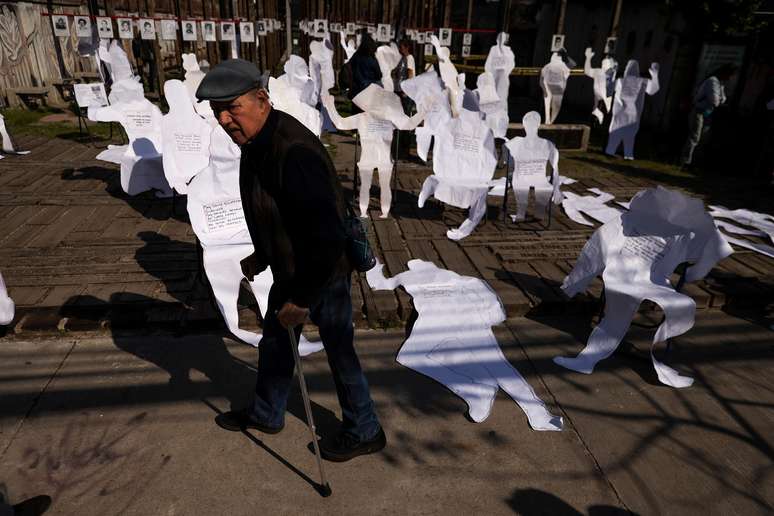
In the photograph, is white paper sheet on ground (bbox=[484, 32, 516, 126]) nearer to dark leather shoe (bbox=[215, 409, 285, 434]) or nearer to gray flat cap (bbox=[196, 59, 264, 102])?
dark leather shoe (bbox=[215, 409, 285, 434])

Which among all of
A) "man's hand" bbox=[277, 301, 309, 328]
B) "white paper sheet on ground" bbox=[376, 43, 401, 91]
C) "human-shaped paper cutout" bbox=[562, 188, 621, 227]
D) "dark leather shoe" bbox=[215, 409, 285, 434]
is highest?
"white paper sheet on ground" bbox=[376, 43, 401, 91]

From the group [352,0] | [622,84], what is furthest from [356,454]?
[352,0]

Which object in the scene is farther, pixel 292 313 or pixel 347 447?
pixel 347 447

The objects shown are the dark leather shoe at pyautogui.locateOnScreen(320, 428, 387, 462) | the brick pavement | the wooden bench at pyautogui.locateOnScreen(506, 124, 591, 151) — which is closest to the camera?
the dark leather shoe at pyautogui.locateOnScreen(320, 428, 387, 462)

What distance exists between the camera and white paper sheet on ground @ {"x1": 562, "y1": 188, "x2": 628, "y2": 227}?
20.3 feet

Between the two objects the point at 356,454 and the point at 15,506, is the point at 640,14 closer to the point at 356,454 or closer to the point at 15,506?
the point at 356,454

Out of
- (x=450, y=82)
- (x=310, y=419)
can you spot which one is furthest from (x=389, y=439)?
(x=450, y=82)

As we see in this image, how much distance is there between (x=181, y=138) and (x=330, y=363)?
3862 mm

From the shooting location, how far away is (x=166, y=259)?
4.69 metres

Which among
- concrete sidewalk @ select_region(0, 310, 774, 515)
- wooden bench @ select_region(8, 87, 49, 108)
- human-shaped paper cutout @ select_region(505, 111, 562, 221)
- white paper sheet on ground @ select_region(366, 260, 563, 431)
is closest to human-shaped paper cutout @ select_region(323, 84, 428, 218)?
human-shaped paper cutout @ select_region(505, 111, 562, 221)

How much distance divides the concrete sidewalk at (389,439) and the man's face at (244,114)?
165 cm

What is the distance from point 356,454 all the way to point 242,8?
17.7 meters

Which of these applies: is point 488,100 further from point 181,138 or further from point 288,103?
point 181,138

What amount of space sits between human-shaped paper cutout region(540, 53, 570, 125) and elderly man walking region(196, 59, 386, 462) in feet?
27.6
